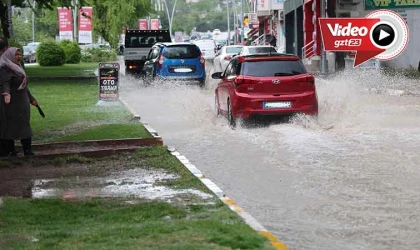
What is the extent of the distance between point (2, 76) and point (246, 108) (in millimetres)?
6002

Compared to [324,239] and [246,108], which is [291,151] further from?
[324,239]

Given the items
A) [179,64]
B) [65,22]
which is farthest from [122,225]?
[65,22]

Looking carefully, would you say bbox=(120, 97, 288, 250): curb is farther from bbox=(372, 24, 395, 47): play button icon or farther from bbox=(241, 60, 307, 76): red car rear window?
bbox=(372, 24, 395, 47): play button icon

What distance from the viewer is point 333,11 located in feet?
156

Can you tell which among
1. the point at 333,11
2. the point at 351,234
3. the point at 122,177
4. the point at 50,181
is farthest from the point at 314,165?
the point at 333,11

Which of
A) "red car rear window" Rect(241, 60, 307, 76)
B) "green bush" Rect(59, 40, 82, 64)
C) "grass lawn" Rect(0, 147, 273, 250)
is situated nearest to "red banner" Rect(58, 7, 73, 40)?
"green bush" Rect(59, 40, 82, 64)

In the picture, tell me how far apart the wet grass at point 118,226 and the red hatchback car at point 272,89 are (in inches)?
319

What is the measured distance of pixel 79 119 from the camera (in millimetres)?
20219

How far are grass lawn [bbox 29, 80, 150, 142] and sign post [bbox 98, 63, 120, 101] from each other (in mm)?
233

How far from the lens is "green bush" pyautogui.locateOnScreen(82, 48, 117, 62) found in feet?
234

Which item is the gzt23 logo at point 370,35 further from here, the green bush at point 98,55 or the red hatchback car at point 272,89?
the green bush at point 98,55

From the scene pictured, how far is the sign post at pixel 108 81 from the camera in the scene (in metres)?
24.6

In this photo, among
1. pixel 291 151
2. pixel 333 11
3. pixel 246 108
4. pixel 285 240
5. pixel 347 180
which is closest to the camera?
pixel 285 240

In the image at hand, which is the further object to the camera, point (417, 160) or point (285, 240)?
point (417, 160)
